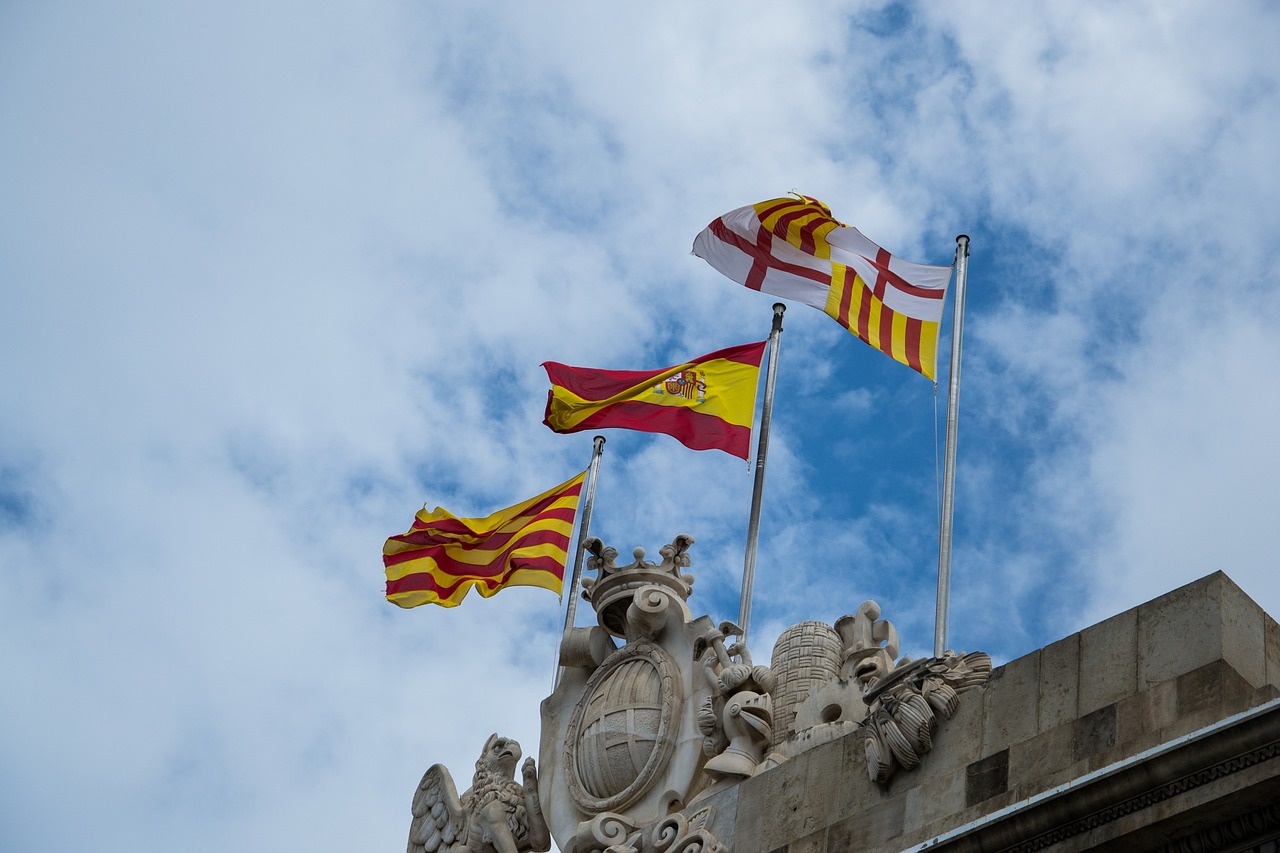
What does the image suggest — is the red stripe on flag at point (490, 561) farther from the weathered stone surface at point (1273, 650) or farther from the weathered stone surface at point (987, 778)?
the weathered stone surface at point (1273, 650)

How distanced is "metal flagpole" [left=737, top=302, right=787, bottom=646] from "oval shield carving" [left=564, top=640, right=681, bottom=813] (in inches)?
35.5

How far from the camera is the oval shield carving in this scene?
63.0 ft

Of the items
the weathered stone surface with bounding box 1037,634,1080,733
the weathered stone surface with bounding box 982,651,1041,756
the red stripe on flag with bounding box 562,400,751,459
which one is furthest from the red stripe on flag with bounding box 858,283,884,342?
the weathered stone surface with bounding box 1037,634,1080,733

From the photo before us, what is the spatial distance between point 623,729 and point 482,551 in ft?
21.0

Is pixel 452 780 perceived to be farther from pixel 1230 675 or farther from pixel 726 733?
pixel 1230 675

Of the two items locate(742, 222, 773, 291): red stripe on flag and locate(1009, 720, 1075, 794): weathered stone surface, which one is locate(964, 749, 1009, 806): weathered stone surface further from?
locate(742, 222, 773, 291): red stripe on flag

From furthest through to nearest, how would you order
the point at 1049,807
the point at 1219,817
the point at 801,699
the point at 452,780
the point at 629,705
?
1. the point at 452,780
2. the point at 629,705
3. the point at 801,699
4. the point at 1049,807
5. the point at 1219,817

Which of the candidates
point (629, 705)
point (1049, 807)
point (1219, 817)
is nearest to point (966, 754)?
point (1049, 807)

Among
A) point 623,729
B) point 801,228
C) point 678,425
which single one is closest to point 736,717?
point 623,729

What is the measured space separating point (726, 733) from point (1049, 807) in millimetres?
5091

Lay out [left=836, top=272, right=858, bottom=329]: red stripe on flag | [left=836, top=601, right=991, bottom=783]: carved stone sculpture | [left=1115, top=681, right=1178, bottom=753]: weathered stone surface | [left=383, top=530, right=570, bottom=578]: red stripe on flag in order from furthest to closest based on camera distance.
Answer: [left=383, top=530, right=570, bottom=578]: red stripe on flag
[left=836, top=272, right=858, bottom=329]: red stripe on flag
[left=836, top=601, right=991, bottom=783]: carved stone sculpture
[left=1115, top=681, right=1178, bottom=753]: weathered stone surface

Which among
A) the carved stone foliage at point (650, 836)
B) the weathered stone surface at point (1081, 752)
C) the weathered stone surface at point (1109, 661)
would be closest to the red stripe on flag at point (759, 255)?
the carved stone foliage at point (650, 836)

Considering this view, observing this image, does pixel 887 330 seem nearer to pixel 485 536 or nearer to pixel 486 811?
pixel 485 536

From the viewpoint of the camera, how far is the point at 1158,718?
1408 cm
